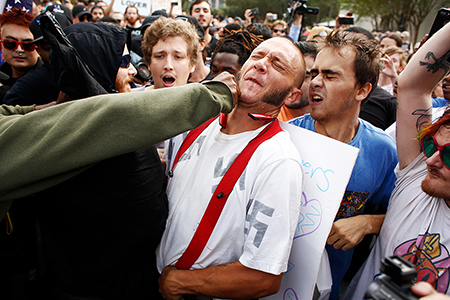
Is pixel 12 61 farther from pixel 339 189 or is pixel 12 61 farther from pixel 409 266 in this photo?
pixel 409 266

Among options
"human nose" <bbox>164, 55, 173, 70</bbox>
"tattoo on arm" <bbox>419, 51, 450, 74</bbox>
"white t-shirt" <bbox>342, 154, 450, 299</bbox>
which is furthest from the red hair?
"white t-shirt" <bbox>342, 154, 450, 299</bbox>

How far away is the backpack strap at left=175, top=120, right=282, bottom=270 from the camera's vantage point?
1.64 meters

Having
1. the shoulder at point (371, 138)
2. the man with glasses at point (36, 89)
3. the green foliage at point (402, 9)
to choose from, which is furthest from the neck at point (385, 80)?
the green foliage at point (402, 9)

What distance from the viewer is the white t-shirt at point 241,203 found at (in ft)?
4.86

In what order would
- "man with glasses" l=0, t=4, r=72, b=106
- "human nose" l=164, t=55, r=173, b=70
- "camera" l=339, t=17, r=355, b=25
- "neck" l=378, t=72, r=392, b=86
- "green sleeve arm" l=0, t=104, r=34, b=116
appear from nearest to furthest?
1. "green sleeve arm" l=0, t=104, r=34, b=116
2. "man with glasses" l=0, t=4, r=72, b=106
3. "human nose" l=164, t=55, r=173, b=70
4. "neck" l=378, t=72, r=392, b=86
5. "camera" l=339, t=17, r=355, b=25

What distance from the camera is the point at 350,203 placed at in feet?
6.71

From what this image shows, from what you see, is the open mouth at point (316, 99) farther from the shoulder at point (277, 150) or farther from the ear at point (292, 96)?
the shoulder at point (277, 150)

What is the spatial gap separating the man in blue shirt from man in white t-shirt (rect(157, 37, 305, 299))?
0.31 m

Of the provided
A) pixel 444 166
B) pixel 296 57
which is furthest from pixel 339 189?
pixel 296 57

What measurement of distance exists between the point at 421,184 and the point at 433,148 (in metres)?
0.24

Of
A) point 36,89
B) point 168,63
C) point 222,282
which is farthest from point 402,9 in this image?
point 222,282

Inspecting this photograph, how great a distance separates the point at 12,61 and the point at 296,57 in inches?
148

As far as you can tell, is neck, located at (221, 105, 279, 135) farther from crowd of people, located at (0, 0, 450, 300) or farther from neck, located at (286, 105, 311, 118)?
neck, located at (286, 105, 311, 118)

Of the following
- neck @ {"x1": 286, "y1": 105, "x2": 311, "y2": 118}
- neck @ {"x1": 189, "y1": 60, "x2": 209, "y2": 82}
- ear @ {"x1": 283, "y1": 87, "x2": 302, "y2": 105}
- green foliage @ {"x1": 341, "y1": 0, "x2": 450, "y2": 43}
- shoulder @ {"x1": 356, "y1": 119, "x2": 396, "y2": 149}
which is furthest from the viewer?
green foliage @ {"x1": 341, "y1": 0, "x2": 450, "y2": 43}
